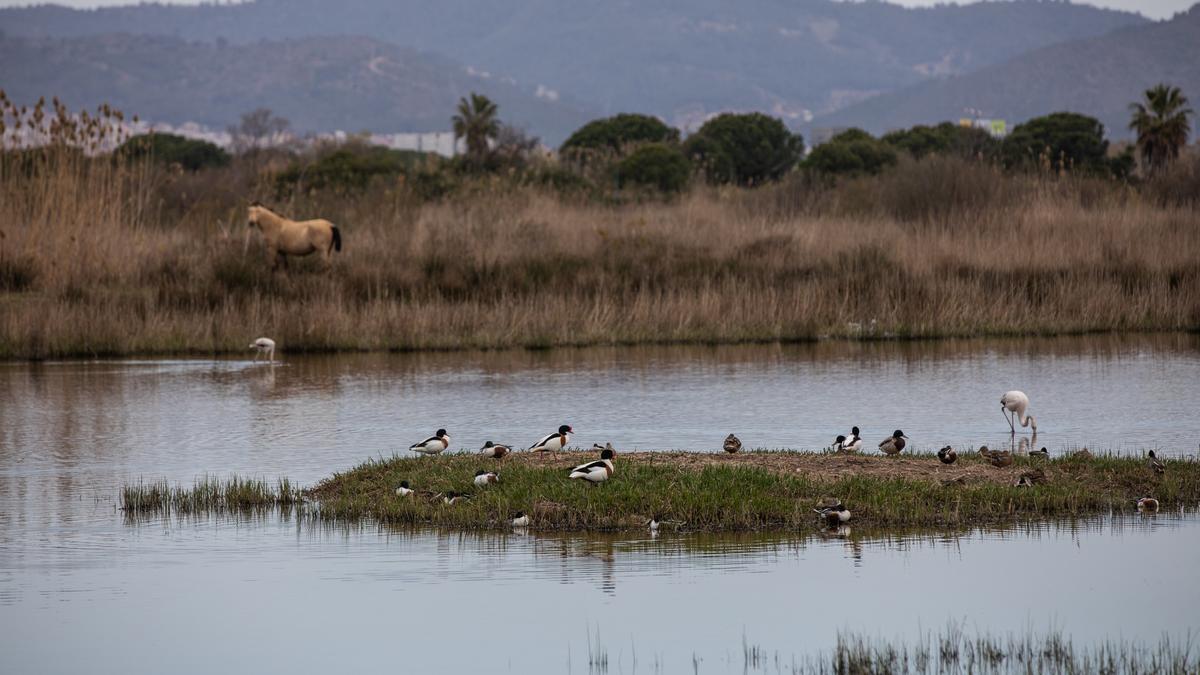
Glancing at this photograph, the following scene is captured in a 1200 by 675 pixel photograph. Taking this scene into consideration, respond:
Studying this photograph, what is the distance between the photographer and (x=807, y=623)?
1065 cm

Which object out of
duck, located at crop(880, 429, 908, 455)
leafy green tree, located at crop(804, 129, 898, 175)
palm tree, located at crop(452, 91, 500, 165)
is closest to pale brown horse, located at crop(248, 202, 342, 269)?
duck, located at crop(880, 429, 908, 455)

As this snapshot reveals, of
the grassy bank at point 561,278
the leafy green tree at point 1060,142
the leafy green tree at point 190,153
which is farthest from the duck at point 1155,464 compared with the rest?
the leafy green tree at point 190,153

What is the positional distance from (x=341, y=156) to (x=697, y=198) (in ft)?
49.0

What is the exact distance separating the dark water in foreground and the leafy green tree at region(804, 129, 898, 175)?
94.5ft

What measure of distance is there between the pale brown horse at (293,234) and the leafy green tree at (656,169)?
17.1 m

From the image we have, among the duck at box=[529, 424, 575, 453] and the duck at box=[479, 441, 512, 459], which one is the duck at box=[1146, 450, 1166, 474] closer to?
the duck at box=[529, 424, 575, 453]

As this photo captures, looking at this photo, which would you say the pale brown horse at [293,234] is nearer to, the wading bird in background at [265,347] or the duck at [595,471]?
the wading bird in background at [265,347]

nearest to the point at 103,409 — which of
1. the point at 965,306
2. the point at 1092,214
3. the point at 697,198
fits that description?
the point at 965,306

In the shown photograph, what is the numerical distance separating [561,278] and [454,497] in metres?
18.6

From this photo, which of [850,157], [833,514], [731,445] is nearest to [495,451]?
[731,445]

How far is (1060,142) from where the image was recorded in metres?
54.5

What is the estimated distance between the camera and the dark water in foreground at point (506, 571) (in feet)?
34.0

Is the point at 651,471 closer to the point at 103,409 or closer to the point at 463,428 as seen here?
the point at 463,428

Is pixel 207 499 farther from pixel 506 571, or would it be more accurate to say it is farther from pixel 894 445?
pixel 894 445
